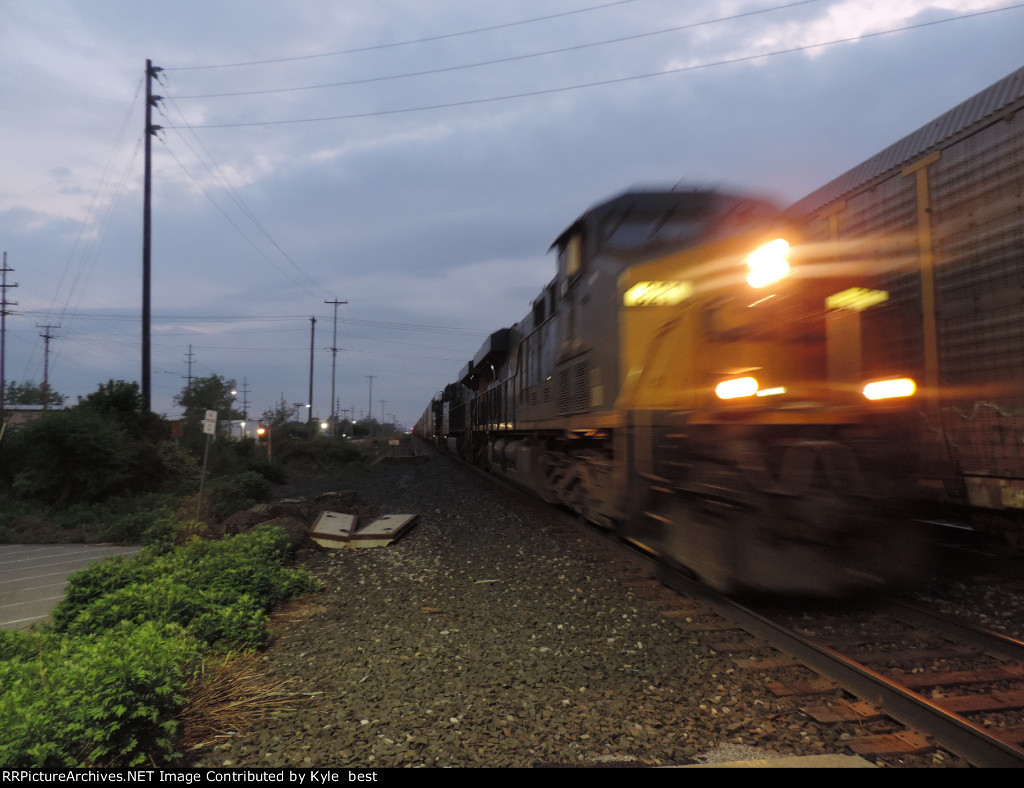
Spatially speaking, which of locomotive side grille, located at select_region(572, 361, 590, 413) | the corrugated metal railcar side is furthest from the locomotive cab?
locomotive side grille, located at select_region(572, 361, 590, 413)

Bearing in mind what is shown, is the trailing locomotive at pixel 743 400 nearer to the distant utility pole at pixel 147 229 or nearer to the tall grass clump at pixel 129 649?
the tall grass clump at pixel 129 649

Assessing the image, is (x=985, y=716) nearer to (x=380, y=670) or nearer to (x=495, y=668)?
(x=495, y=668)

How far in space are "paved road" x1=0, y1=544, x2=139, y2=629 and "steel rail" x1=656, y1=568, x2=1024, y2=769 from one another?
5.62 metres

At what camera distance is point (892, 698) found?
321 cm

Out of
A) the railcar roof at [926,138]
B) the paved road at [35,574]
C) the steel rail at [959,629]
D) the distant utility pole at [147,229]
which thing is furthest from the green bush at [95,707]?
the distant utility pole at [147,229]

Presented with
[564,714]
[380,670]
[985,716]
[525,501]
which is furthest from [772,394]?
[525,501]

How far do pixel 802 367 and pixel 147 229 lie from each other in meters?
18.1

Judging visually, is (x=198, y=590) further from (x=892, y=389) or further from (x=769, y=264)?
(x=892, y=389)

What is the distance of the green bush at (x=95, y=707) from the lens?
2635 mm

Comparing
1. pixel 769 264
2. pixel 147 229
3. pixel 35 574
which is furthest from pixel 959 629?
pixel 147 229

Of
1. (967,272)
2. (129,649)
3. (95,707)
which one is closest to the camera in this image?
(95,707)

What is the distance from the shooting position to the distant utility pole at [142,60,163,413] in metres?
16.8

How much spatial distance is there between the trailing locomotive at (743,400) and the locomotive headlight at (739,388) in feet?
0.04

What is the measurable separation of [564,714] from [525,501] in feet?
27.4
